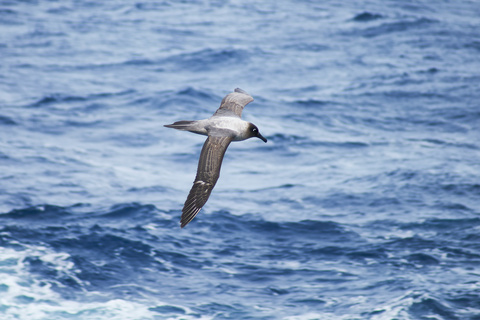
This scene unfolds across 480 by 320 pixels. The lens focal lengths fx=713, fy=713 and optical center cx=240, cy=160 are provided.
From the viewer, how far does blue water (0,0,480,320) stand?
1534 cm

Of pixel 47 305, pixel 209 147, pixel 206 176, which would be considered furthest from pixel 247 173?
pixel 206 176

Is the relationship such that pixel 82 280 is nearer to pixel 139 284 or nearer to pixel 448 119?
pixel 139 284

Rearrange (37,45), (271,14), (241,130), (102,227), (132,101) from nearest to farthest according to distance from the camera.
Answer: (241,130) < (102,227) < (132,101) < (37,45) < (271,14)

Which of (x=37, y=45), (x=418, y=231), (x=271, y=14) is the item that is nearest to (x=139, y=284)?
(x=418, y=231)

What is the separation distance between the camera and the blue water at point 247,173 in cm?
1534

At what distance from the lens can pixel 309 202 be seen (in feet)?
62.8

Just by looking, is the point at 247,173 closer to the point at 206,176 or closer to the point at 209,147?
the point at 209,147

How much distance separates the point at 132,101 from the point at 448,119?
1113 cm

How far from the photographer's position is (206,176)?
428 inches

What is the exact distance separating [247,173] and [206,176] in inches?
388

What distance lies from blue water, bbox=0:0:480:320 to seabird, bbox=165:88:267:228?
4744 mm

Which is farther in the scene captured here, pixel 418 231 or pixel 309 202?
pixel 309 202

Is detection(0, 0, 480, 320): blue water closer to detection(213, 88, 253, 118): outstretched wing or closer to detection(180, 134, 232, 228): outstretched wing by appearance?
detection(213, 88, 253, 118): outstretched wing

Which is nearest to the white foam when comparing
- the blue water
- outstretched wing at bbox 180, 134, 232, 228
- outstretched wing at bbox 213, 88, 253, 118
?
the blue water
